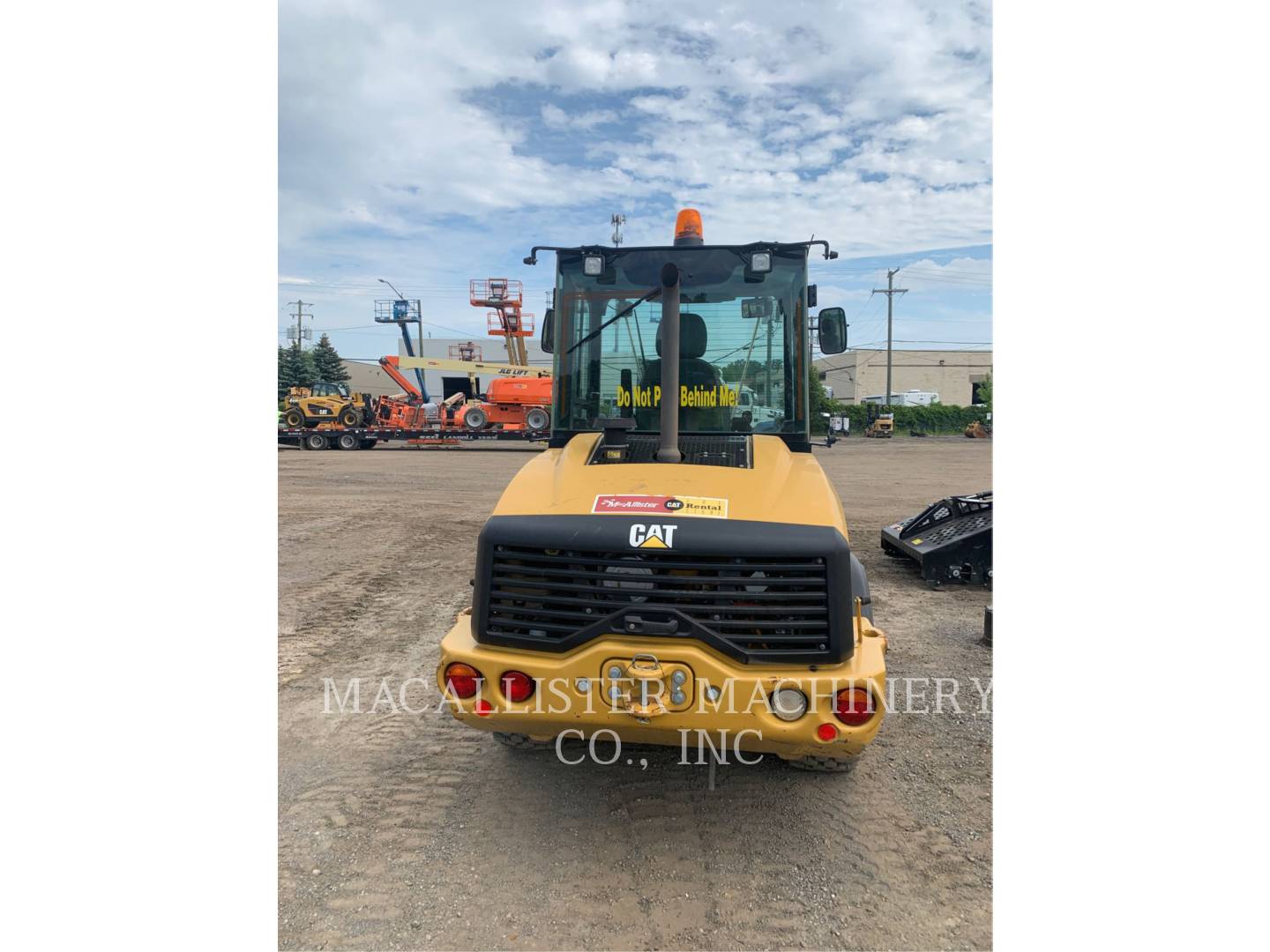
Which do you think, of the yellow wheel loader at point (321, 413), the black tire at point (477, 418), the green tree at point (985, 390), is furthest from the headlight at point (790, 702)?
the green tree at point (985, 390)

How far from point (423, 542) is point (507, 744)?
585 centimetres

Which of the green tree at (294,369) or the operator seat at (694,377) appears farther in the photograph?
the green tree at (294,369)

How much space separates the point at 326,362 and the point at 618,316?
5550 cm

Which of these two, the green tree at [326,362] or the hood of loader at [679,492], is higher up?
the green tree at [326,362]

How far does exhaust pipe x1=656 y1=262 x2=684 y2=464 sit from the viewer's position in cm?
317

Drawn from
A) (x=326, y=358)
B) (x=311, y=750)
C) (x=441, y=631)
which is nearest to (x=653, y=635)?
(x=311, y=750)

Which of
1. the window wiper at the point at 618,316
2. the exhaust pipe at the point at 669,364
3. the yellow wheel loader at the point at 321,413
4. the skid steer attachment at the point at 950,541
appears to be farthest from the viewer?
the yellow wheel loader at the point at 321,413

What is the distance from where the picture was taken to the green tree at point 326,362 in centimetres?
5350

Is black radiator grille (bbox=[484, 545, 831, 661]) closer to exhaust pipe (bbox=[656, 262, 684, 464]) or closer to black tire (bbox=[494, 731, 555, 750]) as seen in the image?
exhaust pipe (bbox=[656, 262, 684, 464])

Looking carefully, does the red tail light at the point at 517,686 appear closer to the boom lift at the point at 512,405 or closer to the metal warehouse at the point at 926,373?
the boom lift at the point at 512,405

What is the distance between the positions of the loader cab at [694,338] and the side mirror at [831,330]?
9cm

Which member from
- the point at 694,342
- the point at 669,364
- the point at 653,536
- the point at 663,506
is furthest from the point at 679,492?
the point at 694,342

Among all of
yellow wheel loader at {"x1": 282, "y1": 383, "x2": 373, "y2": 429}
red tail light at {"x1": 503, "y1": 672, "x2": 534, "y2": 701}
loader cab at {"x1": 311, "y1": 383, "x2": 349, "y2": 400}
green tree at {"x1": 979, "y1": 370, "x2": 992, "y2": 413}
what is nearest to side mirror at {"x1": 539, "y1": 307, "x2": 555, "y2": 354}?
red tail light at {"x1": 503, "y1": 672, "x2": 534, "y2": 701}

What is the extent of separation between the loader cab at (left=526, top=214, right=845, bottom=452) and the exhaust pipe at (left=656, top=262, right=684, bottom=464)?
0.54 metres
